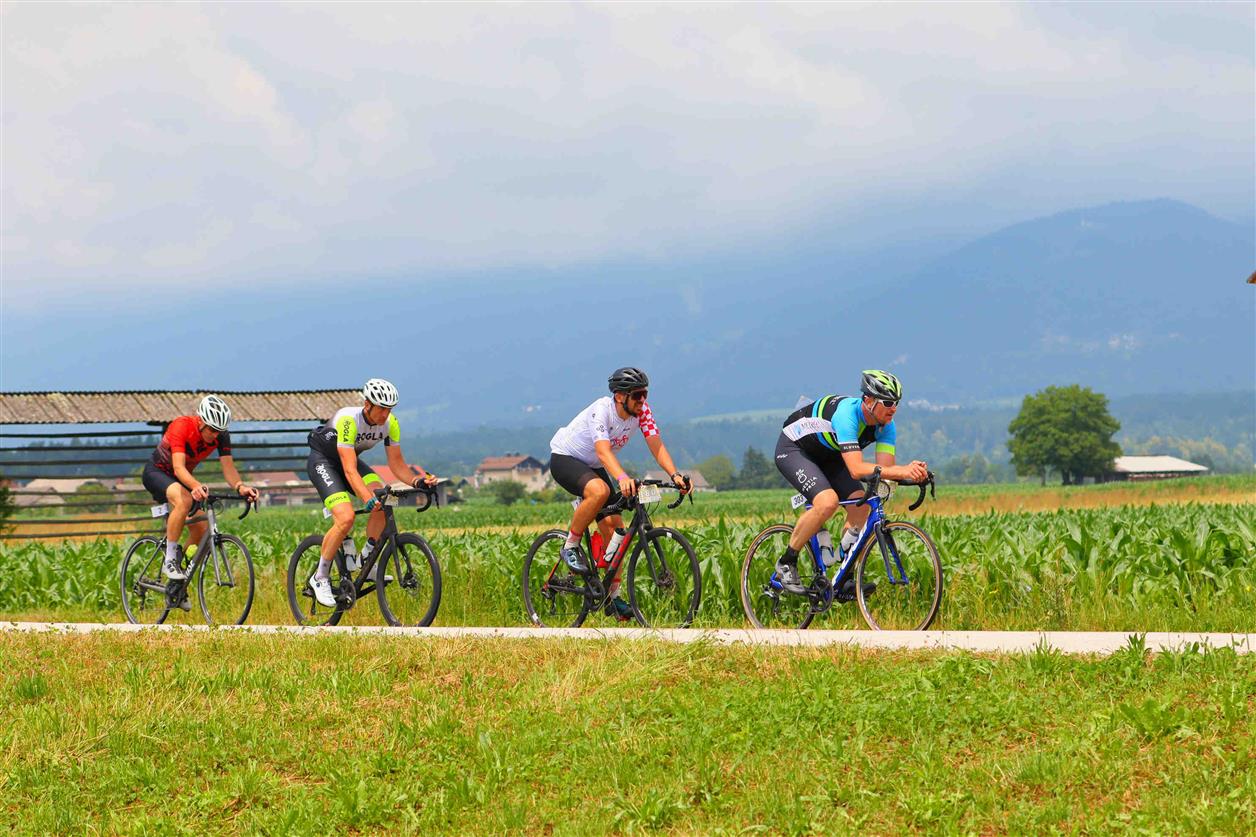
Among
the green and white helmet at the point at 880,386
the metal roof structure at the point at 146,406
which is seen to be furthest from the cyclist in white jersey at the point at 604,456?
the metal roof structure at the point at 146,406

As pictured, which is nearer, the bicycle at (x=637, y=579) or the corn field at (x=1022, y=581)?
the bicycle at (x=637, y=579)

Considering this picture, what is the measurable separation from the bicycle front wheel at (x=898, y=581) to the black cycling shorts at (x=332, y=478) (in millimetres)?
4792

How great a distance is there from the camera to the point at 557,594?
41.7 feet

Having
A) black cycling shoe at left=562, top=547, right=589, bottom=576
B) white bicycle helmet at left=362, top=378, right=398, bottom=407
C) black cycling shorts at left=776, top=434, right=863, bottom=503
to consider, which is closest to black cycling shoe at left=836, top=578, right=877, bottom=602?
black cycling shorts at left=776, top=434, right=863, bottom=503

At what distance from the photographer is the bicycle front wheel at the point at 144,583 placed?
567 inches

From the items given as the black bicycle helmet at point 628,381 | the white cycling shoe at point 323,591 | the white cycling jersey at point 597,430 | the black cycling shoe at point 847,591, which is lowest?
the black cycling shoe at point 847,591

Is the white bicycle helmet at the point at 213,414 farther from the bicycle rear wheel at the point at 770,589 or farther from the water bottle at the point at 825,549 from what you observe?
the water bottle at the point at 825,549

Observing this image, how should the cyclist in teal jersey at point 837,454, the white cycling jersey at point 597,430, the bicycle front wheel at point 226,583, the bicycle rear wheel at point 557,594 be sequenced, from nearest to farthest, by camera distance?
the cyclist in teal jersey at point 837,454
the white cycling jersey at point 597,430
the bicycle rear wheel at point 557,594
the bicycle front wheel at point 226,583

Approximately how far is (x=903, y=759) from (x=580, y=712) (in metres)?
2.04

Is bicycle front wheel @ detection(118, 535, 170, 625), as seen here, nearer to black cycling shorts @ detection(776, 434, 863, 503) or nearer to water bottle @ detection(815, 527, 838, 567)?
black cycling shorts @ detection(776, 434, 863, 503)

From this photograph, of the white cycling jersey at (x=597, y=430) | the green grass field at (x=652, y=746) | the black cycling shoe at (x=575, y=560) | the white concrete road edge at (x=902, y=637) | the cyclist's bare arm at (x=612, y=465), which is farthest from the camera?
the black cycling shoe at (x=575, y=560)

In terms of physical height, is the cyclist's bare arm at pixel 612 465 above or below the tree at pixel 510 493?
above

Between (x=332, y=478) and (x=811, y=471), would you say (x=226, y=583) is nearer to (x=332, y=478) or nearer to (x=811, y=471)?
(x=332, y=478)

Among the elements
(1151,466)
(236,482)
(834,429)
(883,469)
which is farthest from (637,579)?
(1151,466)
